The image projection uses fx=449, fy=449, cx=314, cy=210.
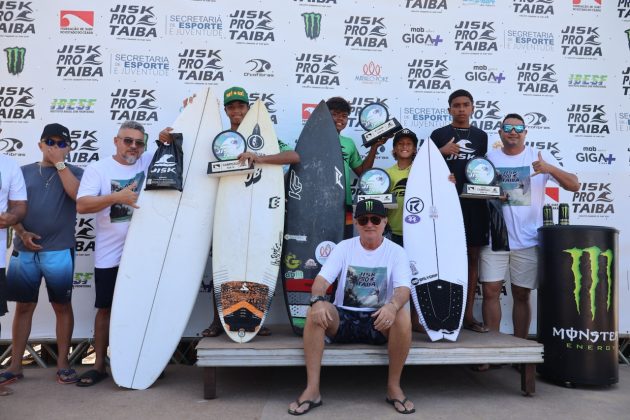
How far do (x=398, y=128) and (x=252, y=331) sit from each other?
6.26 feet

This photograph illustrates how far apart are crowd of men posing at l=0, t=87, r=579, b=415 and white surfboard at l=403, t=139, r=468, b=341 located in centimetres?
12

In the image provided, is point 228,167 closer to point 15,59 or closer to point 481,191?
point 481,191

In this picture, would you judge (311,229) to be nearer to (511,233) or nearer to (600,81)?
(511,233)

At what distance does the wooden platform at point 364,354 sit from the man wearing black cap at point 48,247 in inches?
45.9

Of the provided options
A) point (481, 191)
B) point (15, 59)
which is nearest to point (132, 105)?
point (15, 59)

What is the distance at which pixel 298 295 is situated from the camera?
342cm

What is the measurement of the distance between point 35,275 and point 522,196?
12.2 ft

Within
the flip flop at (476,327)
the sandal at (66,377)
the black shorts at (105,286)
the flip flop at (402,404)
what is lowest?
the sandal at (66,377)

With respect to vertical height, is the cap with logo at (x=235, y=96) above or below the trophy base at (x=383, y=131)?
above

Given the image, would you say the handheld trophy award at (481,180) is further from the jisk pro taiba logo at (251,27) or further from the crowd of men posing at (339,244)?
the jisk pro taiba logo at (251,27)

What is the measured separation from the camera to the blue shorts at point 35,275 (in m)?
3.24

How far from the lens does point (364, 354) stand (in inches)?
111

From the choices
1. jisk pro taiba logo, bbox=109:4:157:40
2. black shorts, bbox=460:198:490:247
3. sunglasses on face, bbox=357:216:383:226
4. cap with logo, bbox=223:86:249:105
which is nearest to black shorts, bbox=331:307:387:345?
sunglasses on face, bbox=357:216:383:226

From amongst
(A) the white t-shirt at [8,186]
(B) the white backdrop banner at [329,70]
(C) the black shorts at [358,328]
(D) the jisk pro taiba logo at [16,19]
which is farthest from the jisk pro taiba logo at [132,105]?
(C) the black shorts at [358,328]
